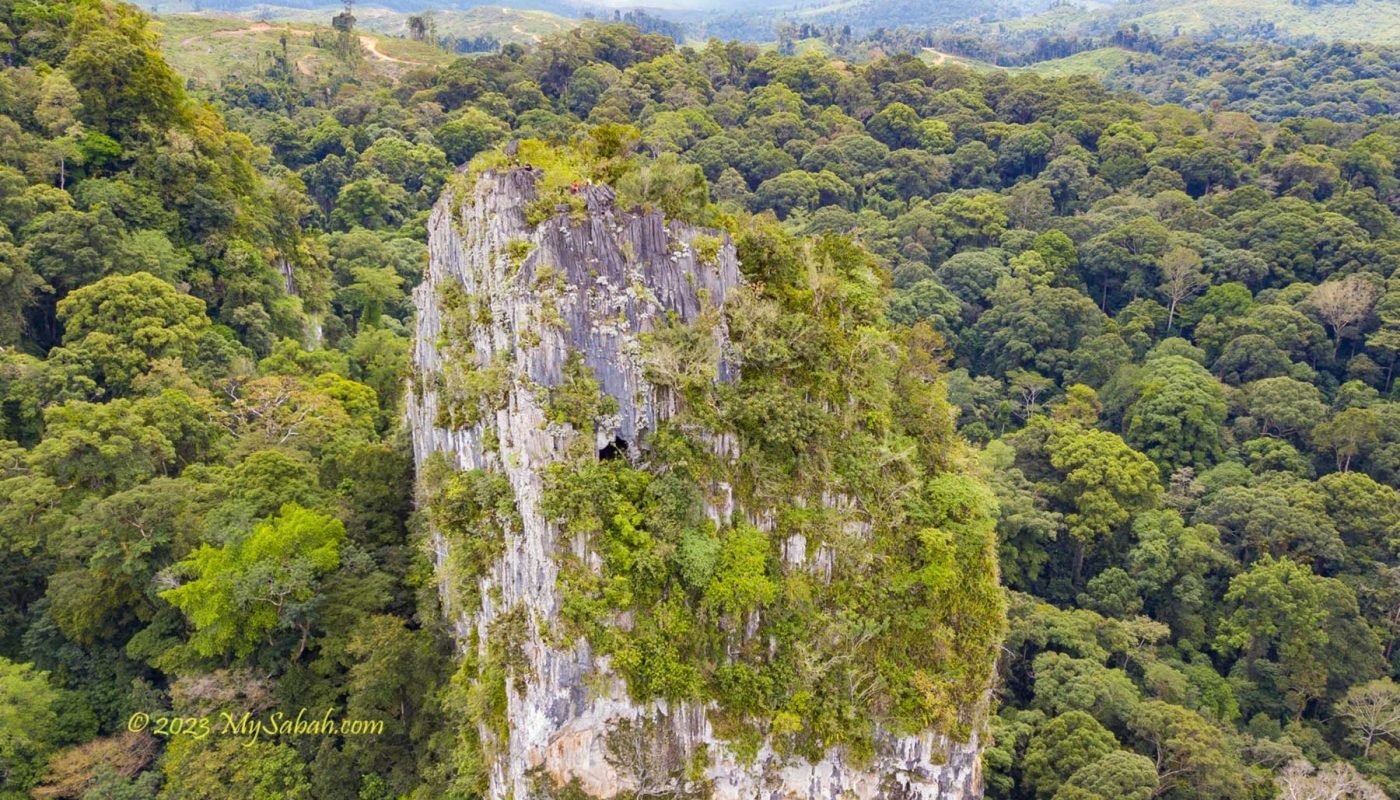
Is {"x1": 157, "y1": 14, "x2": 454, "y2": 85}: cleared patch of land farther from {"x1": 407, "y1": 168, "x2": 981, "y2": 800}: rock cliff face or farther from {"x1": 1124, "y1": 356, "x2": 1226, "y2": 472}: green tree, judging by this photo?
{"x1": 1124, "y1": 356, "x2": 1226, "y2": 472}: green tree

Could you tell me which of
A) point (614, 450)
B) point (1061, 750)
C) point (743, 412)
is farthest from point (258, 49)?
point (1061, 750)

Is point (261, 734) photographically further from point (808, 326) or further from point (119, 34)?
point (119, 34)

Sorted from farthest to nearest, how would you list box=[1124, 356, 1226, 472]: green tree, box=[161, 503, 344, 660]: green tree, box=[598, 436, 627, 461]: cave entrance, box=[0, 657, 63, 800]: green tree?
box=[1124, 356, 1226, 472]: green tree
box=[161, 503, 344, 660]: green tree
box=[0, 657, 63, 800]: green tree
box=[598, 436, 627, 461]: cave entrance

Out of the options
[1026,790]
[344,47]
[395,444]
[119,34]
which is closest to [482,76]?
[344,47]

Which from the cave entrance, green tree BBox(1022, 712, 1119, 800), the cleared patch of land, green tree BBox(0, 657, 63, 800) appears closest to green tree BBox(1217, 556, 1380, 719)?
green tree BBox(1022, 712, 1119, 800)

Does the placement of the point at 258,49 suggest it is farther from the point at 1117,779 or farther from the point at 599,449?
the point at 1117,779

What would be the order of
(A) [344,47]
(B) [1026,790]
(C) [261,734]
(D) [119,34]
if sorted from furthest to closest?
(A) [344,47]
(D) [119,34]
(B) [1026,790]
(C) [261,734]
